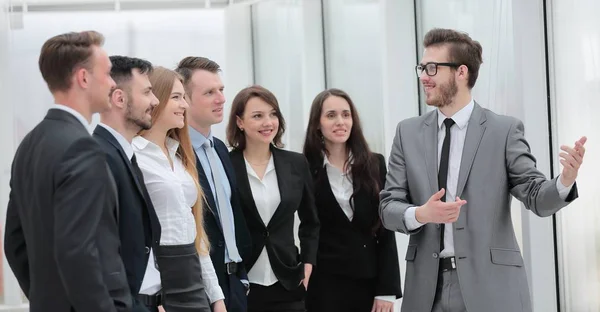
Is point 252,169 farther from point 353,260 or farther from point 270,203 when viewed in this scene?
point 353,260

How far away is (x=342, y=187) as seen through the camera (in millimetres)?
4586

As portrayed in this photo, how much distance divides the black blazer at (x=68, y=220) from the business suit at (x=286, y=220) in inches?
65.8

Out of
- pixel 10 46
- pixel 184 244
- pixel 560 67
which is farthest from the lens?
pixel 10 46

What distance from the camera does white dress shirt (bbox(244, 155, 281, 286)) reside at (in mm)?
4266

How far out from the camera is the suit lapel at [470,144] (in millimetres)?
3627

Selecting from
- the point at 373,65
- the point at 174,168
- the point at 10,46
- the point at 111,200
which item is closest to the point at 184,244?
the point at 174,168

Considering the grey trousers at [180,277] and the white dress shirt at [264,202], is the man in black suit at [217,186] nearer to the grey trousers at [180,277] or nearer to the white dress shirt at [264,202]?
the white dress shirt at [264,202]

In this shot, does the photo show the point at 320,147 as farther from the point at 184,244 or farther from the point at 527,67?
the point at 184,244

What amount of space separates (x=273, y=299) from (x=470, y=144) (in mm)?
1232

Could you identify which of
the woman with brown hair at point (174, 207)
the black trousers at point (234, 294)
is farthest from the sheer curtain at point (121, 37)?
the woman with brown hair at point (174, 207)

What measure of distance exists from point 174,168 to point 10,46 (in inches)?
193

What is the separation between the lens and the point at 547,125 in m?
4.92


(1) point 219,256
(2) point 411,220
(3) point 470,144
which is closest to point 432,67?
(3) point 470,144

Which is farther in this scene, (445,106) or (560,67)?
(560,67)
